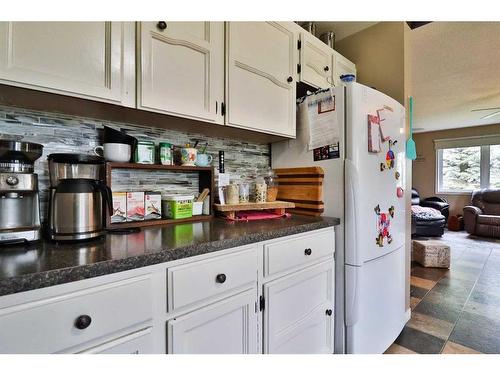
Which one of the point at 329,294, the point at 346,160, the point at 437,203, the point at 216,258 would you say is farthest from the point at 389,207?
the point at 437,203

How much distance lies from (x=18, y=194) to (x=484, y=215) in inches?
260

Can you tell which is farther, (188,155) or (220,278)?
(188,155)

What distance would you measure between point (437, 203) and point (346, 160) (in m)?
5.35

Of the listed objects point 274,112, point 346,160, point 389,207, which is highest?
point 274,112

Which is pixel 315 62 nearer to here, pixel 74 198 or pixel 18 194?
pixel 74 198

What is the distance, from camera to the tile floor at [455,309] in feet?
5.55

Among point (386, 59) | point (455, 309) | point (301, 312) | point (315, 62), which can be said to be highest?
point (386, 59)

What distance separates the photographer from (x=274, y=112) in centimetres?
150

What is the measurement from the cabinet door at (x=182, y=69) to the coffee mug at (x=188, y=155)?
0.26 m

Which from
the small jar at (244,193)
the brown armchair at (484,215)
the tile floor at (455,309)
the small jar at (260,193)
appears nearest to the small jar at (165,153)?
the small jar at (244,193)

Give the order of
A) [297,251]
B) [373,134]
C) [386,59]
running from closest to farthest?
1. [297,251]
2. [373,134]
3. [386,59]

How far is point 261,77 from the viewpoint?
1.42m

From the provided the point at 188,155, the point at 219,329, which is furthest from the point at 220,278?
the point at 188,155

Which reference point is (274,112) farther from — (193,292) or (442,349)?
(442,349)
